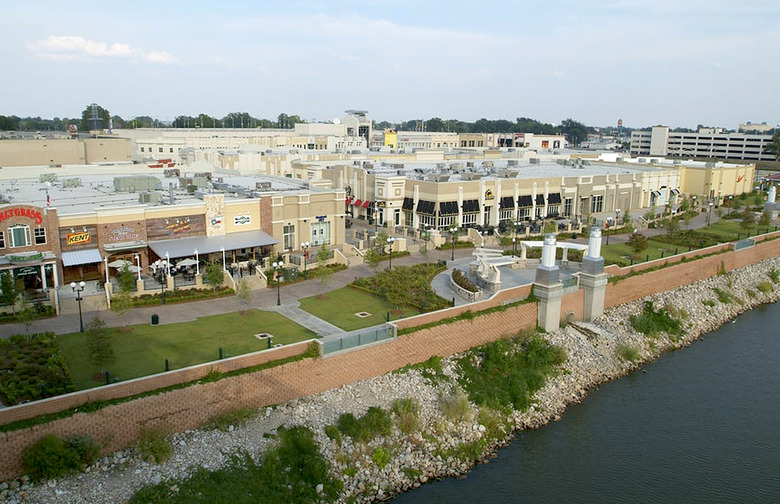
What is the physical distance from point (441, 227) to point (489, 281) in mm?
17200

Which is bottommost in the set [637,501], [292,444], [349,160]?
[637,501]

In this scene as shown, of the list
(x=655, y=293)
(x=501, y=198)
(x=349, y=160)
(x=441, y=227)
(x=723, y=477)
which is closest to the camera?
(x=723, y=477)

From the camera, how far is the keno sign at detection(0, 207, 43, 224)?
1232 inches

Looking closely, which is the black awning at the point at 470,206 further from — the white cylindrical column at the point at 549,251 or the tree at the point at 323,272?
the white cylindrical column at the point at 549,251

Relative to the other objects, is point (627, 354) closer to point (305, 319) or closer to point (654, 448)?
point (654, 448)

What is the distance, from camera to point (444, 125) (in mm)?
195125

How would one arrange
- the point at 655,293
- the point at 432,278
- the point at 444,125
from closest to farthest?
the point at 432,278 < the point at 655,293 < the point at 444,125

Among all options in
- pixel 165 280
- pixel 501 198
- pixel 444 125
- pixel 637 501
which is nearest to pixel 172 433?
pixel 165 280

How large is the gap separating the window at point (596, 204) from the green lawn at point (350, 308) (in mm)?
36847

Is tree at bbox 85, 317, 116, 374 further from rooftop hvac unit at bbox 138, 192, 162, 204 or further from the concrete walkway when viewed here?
rooftop hvac unit at bbox 138, 192, 162, 204

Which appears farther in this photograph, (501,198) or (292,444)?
(501,198)

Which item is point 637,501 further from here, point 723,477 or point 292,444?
point 292,444

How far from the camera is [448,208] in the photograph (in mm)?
52125

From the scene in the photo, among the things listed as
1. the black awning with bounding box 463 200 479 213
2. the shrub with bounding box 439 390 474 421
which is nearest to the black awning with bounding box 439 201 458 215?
the black awning with bounding box 463 200 479 213
